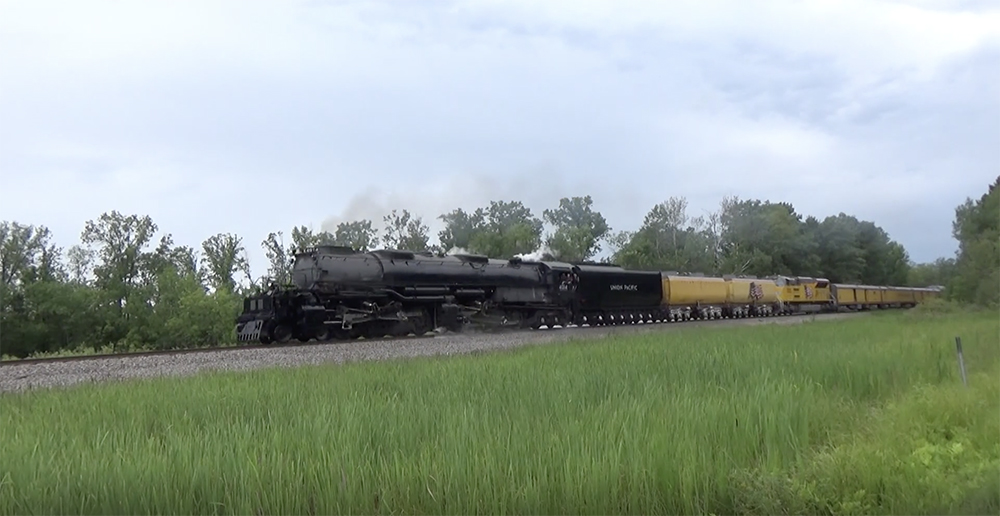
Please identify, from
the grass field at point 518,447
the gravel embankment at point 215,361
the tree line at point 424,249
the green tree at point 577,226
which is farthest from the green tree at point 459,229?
the grass field at point 518,447

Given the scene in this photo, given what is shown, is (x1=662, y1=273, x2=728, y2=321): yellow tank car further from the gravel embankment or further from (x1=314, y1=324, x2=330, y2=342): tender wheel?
(x1=314, y1=324, x2=330, y2=342): tender wheel

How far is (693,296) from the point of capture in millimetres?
44375

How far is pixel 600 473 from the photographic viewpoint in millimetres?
5473

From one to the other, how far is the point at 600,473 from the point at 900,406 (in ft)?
18.1

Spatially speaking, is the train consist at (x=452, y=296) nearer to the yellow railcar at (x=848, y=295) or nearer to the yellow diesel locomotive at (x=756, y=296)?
the yellow diesel locomotive at (x=756, y=296)

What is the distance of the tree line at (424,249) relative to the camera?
174 ft

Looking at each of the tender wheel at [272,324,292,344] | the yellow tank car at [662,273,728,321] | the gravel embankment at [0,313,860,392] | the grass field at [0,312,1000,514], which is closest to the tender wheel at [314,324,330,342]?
the tender wheel at [272,324,292,344]

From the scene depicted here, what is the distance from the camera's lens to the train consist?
24.1m

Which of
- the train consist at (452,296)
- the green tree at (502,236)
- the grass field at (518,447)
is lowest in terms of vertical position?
the grass field at (518,447)

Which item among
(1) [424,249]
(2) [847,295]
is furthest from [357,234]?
Result: (2) [847,295]

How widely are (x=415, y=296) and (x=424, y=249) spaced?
68.6ft

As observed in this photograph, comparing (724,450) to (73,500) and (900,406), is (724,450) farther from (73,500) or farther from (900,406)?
(73,500)

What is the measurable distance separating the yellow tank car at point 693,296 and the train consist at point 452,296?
0.21 feet

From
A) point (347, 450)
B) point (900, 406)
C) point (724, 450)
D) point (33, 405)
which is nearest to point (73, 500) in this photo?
point (347, 450)
